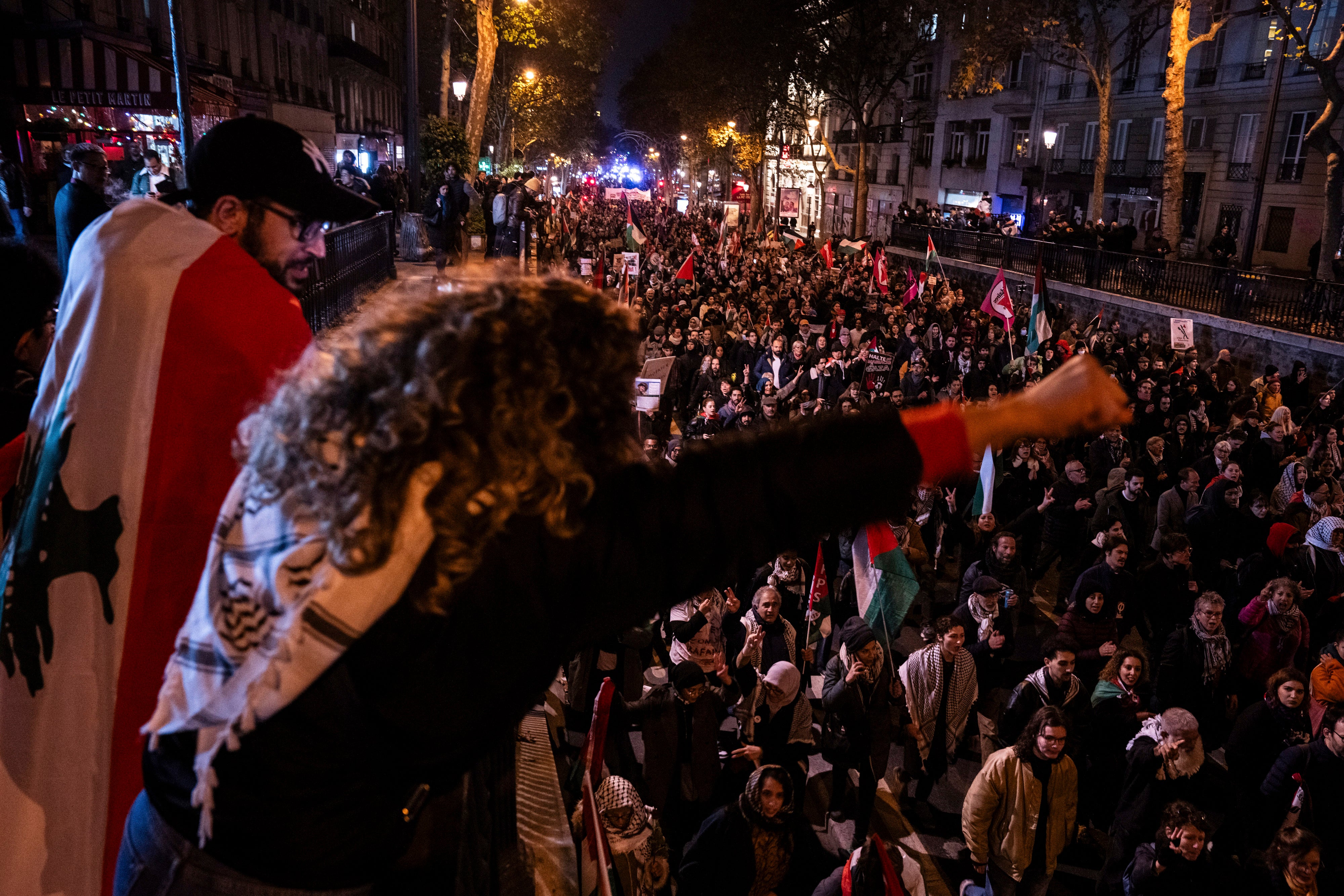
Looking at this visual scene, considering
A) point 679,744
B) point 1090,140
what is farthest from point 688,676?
point 1090,140

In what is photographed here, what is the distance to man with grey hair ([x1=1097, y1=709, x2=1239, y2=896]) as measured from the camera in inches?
199

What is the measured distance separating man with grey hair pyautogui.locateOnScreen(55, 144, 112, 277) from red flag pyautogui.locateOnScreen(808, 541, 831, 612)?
5028mm

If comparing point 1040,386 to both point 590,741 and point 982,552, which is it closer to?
point 590,741

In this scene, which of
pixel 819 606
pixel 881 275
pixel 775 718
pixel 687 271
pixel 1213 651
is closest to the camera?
pixel 775 718

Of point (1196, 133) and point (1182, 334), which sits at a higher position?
point (1196, 133)

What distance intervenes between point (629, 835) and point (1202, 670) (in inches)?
180

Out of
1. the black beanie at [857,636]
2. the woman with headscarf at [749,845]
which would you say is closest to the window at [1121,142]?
the black beanie at [857,636]

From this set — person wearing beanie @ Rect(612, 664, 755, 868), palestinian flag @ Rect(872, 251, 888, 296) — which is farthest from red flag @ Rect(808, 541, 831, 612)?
palestinian flag @ Rect(872, 251, 888, 296)

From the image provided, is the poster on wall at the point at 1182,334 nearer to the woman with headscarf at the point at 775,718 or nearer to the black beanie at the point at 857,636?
the black beanie at the point at 857,636

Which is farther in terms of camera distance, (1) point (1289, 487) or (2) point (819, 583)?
(1) point (1289, 487)

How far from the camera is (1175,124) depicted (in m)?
22.2

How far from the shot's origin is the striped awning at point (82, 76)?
17703 mm

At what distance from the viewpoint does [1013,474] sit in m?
9.63

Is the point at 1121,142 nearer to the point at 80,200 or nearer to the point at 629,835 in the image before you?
the point at 80,200
